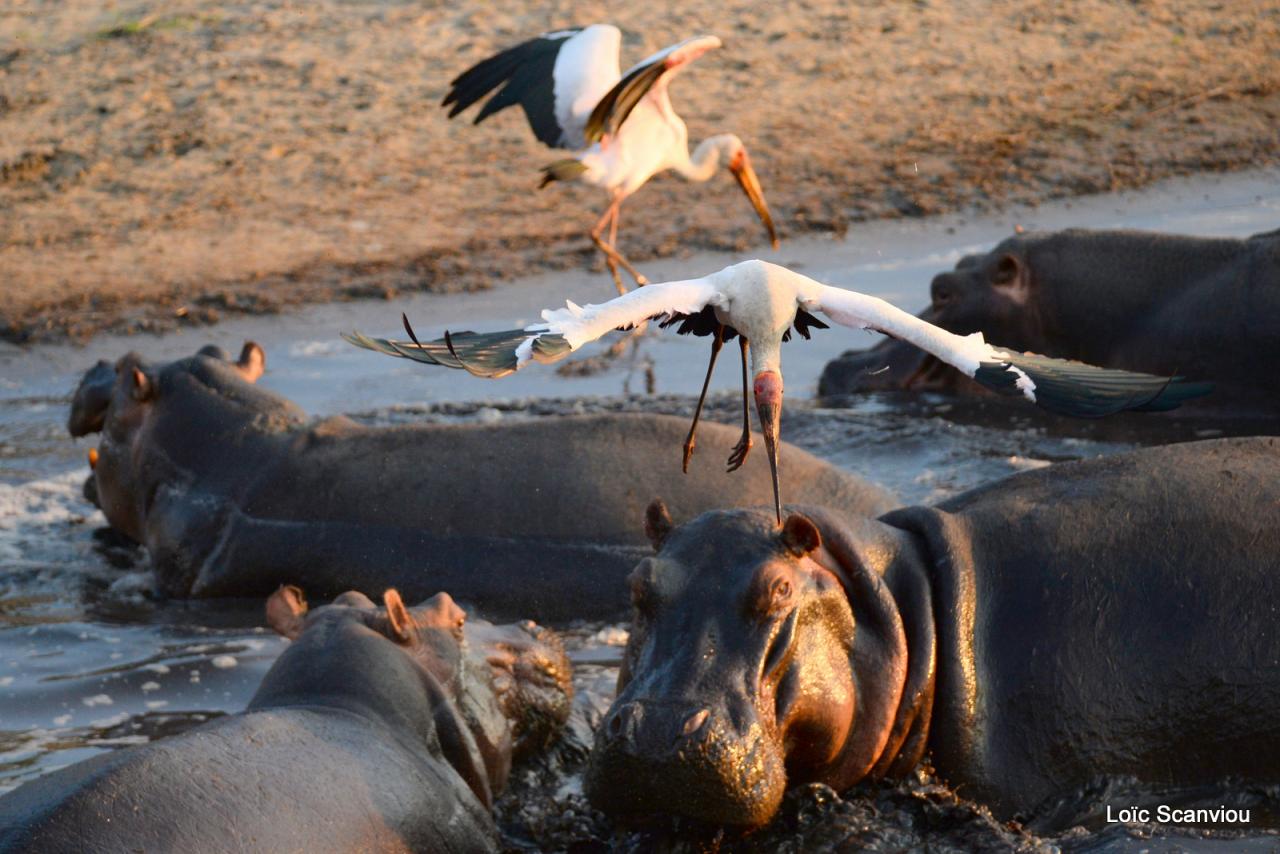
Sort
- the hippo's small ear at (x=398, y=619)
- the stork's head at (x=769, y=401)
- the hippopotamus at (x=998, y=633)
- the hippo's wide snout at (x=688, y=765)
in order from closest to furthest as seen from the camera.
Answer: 1. the hippo's wide snout at (x=688, y=765)
2. the hippopotamus at (x=998, y=633)
3. the stork's head at (x=769, y=401)
4. the hippo's small ear at (x=398, y=619)

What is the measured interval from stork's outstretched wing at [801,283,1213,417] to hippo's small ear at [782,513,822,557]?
47 cm

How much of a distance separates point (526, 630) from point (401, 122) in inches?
301

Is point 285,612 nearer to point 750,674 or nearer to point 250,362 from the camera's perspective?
point 750,674

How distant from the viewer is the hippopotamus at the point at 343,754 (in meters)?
3.58

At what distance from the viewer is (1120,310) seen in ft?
27.7

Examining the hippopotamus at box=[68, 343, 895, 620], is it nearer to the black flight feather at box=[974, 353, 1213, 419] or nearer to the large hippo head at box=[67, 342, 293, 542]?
the large hippo head at box=[67, 342, 293, 542]

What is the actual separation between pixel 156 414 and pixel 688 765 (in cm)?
393

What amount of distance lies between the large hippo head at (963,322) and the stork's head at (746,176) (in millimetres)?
1877

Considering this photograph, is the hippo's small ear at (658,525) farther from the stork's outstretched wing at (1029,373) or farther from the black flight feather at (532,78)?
the black flight feather at (532,78)

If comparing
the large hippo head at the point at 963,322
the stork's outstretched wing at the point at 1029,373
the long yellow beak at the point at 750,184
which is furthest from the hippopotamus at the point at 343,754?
the long yellow beak at the point at 750,184

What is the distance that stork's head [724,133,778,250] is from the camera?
35.1 feet

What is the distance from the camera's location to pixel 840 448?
26.0 ft

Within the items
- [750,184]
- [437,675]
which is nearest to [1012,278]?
[750,184]
